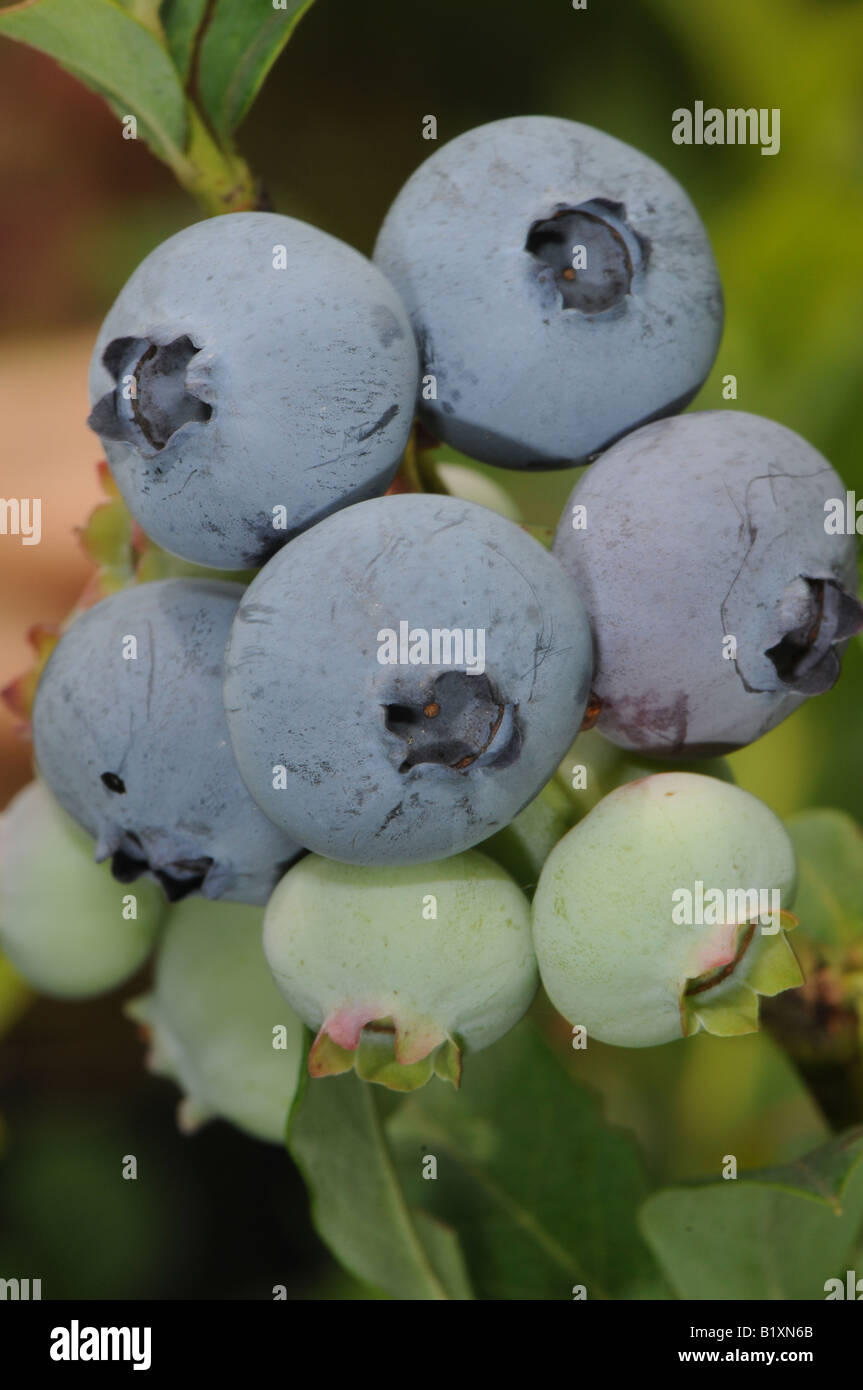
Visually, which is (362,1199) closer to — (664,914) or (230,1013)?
(230,1013)

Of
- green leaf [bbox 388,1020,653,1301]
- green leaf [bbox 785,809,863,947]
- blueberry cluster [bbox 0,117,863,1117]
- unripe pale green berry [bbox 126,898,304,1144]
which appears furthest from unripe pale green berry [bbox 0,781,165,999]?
green leaf [bbox 785,809,863,947]

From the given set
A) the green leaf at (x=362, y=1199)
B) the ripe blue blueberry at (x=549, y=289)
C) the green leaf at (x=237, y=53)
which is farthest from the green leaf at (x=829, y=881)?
the green leaf at (x=237, y=53)

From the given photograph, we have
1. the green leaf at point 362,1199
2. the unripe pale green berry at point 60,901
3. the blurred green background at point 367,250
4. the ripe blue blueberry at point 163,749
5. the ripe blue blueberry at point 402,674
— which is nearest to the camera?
the ripe blue blueberry at point 402,674

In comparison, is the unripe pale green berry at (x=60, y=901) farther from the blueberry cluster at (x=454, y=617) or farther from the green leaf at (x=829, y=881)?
the green leaf at (x=829, y=881)

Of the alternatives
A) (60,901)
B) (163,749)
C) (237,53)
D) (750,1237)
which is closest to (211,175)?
(237,53)

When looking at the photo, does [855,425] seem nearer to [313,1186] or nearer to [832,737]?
[832,737]
